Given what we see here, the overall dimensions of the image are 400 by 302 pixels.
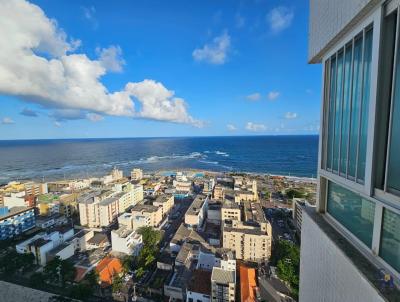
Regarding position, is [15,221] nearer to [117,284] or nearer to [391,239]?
[117,284]

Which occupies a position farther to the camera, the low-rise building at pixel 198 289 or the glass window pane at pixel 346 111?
the low-rise building at pixel 198 289

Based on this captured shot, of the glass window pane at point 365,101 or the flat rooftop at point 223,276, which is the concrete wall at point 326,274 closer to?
the glass window pane at point 365,101

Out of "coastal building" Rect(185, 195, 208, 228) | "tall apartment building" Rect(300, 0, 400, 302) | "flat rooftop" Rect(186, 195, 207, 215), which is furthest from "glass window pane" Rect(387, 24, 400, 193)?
"flat rooftop" Rect(186, 195, 207, 215)

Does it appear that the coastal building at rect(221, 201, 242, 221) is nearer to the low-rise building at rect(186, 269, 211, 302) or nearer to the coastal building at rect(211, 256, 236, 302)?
the low-rise building at rect(186, 269, 211, 302)

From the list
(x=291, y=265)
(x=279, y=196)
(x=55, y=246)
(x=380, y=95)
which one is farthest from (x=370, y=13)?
(x=279, y=196)

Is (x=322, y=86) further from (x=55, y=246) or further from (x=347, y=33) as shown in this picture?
(x=55, y=246)

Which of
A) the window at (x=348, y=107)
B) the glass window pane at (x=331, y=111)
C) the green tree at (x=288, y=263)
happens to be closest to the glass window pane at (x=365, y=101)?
the window at (x=348, y=107)
